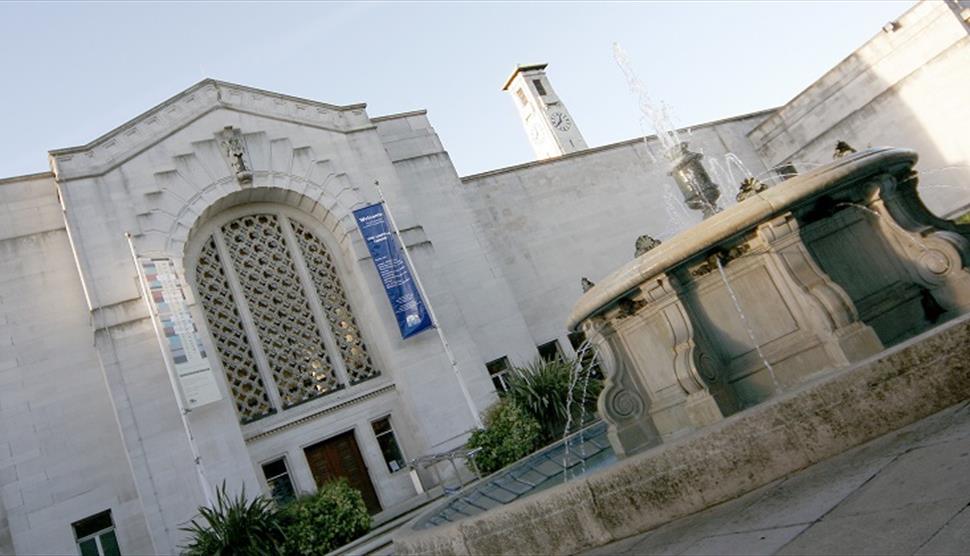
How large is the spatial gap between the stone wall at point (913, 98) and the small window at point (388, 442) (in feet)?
58.4

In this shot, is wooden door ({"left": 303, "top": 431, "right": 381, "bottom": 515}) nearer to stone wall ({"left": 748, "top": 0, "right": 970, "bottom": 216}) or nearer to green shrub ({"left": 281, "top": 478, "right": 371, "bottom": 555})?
green shrub ({"left": 281, "top": 478, "right": 371, "bottom": 555})

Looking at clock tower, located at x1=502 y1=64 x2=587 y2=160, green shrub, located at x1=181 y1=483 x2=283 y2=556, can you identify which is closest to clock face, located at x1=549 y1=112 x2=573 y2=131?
clock tower, located at x1=502 y1=64 x2=587 y2=160

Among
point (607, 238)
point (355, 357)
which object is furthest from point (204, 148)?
point (607, 238)

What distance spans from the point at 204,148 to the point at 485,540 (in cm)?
1703

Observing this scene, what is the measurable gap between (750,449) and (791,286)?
1.83 m

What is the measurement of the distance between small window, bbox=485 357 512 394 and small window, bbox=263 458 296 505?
6940mm

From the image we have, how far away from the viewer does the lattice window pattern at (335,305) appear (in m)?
18.6

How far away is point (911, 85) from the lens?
23.4m

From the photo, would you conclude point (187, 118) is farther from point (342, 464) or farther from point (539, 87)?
point (539, 87)

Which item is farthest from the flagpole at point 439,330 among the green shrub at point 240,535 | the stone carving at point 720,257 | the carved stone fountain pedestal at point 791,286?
the stone carving at point 720,257

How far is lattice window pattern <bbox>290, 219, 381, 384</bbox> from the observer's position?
18.6 m

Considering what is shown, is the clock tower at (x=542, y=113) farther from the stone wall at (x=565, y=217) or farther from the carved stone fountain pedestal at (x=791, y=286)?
the carved stone fountain pedestal at (x=791, y=286)

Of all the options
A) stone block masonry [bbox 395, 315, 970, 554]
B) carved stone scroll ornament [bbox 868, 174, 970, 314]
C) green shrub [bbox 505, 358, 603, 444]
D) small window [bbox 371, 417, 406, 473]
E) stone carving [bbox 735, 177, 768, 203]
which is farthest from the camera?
small window [bbox 371, 417, 406, 473]

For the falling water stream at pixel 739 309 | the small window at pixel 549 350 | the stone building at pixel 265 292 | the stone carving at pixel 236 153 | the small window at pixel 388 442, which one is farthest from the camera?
the small window at pixel 549 350
